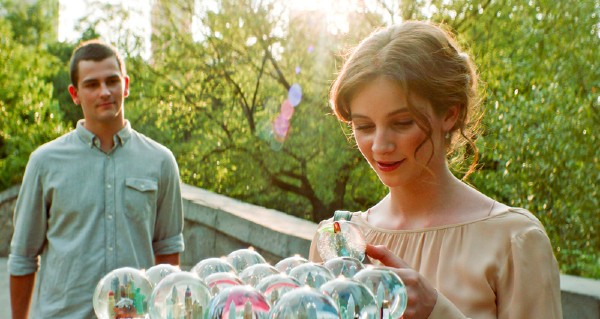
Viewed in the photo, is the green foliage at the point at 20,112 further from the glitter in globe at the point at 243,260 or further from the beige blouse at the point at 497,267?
the glitter in globe at the point at 243,260

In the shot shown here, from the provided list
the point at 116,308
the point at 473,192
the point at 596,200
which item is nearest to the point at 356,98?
the point at 473,192

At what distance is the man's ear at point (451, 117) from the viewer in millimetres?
2172

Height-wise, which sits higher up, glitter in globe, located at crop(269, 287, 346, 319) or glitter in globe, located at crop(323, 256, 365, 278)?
glitter in globe, located at crop(269, 287, 346, 319)

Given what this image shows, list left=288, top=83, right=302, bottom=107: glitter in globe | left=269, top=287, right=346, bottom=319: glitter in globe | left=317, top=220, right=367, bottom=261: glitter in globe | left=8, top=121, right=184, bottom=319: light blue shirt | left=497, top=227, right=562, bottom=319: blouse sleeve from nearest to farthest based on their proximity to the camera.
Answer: left=269, top=287, right=346, bottom=319: glitter in globe
left=317, top=220, right=367, bottom=261: glitter in globe
left=497, top=227, right=562, bottom=319: blouse sleeve
left=8, top=121, right=184, bottom=319: light blue shirt
left=288, top=83, right=302, bottom=107: glitter in globe

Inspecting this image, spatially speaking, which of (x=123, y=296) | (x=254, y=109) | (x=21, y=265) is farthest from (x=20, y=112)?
(x=123, y=296)

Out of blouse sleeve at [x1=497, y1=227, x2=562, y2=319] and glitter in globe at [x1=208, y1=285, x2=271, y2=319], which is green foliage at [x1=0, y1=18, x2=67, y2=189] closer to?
blouse sleeve at [x1=497, y1=227, x2=562, y2=319]

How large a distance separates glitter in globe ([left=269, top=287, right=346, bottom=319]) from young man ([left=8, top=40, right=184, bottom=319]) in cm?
264

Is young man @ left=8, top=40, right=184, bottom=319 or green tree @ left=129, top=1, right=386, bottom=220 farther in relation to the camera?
green tree @ left=129, top=1, right=386, bottom=220

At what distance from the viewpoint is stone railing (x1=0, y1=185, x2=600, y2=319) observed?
4.04 m

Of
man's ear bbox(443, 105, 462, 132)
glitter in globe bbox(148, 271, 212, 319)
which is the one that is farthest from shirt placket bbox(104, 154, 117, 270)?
glitter in globe bbox(148, 271, 212, 319)

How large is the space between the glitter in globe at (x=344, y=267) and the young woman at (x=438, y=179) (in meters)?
0.35

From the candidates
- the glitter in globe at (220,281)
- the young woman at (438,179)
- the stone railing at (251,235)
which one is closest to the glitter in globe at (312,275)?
the glitter in globe at (220,281)

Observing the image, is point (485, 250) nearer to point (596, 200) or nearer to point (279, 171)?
point (596, 200)

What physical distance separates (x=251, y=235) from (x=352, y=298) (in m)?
4.51
